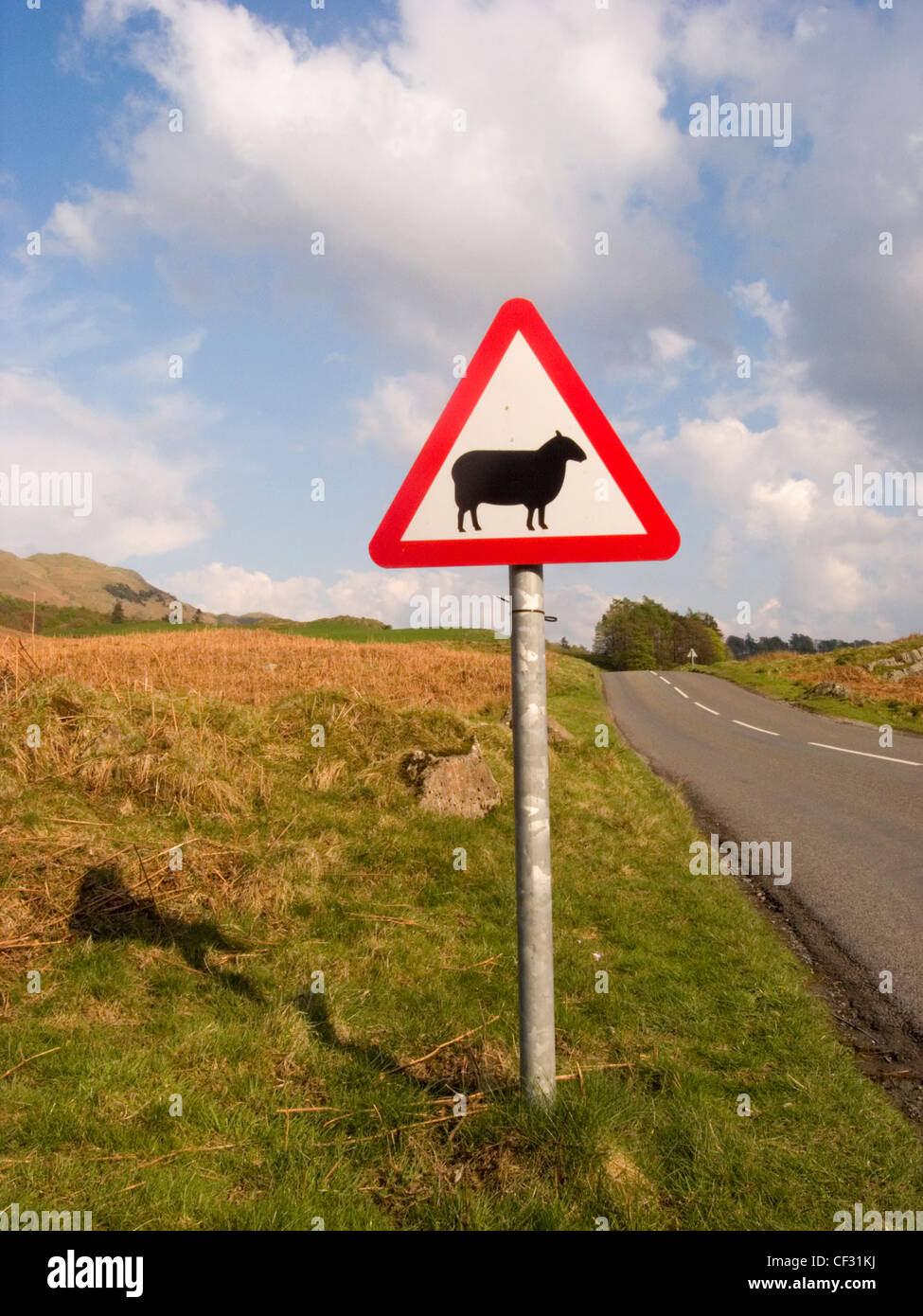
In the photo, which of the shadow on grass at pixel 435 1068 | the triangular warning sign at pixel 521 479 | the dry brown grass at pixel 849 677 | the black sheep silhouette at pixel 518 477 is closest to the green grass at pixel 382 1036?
the shadow on grass at pixel 435 1068

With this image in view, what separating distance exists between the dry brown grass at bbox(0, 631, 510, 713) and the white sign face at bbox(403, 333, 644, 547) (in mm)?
5773

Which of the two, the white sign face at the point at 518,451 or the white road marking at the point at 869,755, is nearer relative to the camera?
the white sign face at the point at 518,451

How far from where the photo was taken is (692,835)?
23.5 feet

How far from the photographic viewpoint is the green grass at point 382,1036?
7.75ft

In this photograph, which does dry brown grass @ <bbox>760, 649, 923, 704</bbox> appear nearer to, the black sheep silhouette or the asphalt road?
the asphalt road

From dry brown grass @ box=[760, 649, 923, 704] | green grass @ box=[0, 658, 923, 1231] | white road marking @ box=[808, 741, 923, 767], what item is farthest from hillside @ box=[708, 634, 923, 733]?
green grass @ box=[0, 658, 923, 1231]

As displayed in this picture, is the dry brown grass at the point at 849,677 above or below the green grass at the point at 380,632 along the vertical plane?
below

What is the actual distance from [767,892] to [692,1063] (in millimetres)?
3175

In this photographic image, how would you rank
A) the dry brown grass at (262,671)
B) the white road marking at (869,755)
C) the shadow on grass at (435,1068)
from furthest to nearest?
the white road marking at (869,755)
the dry brown grass at (262,671)
the shadow on grass at (435,1068)

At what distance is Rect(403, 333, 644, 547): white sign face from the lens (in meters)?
2.50

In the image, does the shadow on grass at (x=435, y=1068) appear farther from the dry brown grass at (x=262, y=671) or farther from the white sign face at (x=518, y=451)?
the dry brown grass at (x=262, y=671)

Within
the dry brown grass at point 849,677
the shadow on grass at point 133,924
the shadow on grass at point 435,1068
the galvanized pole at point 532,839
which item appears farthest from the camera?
the dry brown grass at point 849,677

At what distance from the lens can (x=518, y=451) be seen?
250 cm

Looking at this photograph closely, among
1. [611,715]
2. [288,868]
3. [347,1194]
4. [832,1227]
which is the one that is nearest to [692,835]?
[288,868]
